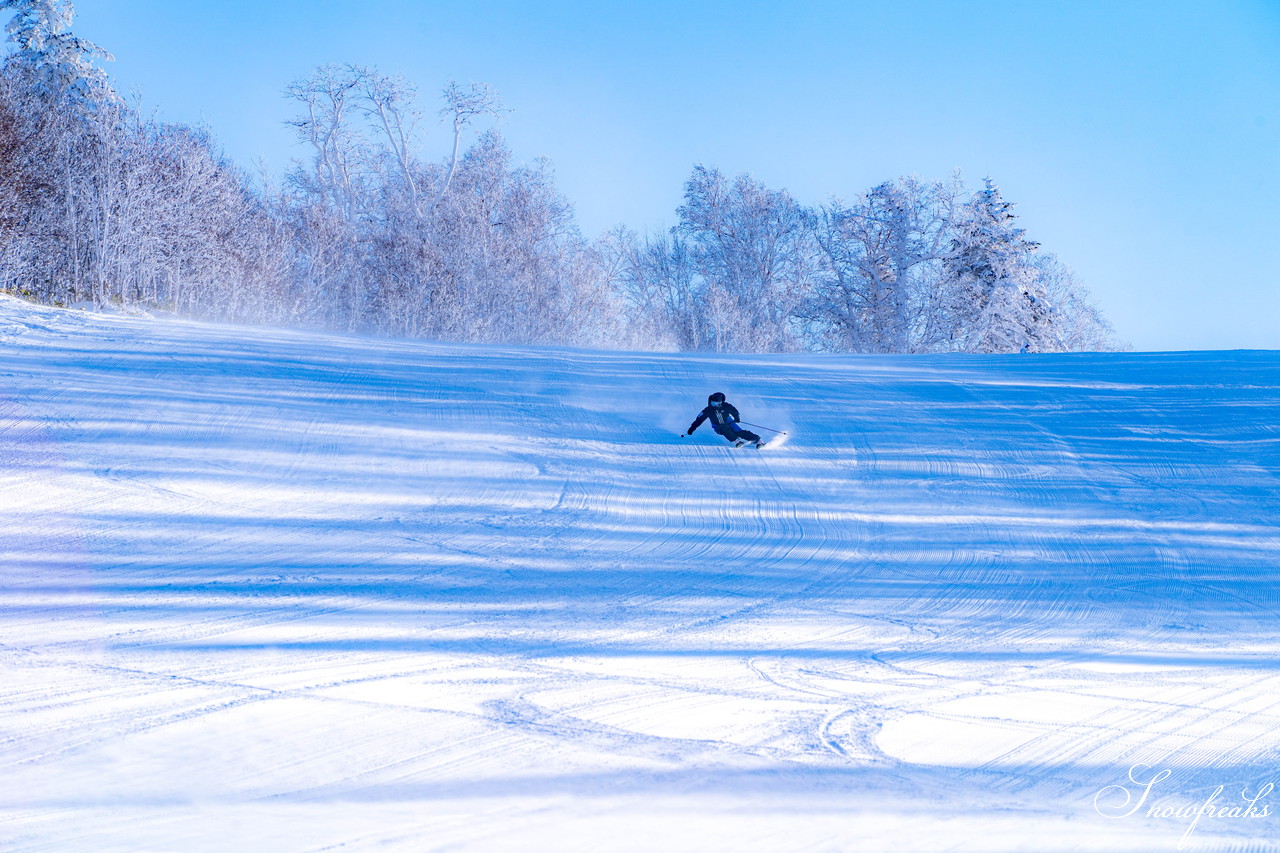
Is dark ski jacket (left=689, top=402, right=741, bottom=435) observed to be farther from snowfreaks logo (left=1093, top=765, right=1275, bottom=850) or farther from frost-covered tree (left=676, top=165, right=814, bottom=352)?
frost-covered tree (left=676, top=165, right=814, bottom=352)

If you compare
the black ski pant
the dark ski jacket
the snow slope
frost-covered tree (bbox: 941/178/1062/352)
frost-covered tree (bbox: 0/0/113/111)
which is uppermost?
frost-covered tree (bbox: 0/0/113/111)

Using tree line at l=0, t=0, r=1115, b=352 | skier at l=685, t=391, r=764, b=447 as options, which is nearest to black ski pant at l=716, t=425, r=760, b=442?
skier at l=685, t=391, r=764, b=447

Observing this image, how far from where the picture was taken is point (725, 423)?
11.1m

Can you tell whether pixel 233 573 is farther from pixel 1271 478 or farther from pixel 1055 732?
pixel 1271 478

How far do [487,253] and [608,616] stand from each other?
116 feet

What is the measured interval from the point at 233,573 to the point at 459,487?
314 cm

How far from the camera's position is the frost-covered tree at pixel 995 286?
3331 cm

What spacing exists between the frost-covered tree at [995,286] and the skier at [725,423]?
25234mm

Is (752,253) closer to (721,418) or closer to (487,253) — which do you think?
(487,253)

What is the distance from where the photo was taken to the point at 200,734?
3.43m

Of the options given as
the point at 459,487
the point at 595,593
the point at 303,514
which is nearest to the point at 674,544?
the point at 595,593

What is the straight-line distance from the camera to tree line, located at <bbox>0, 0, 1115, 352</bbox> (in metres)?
29.1

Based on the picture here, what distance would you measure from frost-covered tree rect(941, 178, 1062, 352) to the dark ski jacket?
25234mm

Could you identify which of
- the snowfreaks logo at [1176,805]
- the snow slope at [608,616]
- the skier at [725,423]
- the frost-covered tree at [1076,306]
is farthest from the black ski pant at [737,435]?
the frost-covered tree at [1076,306]
